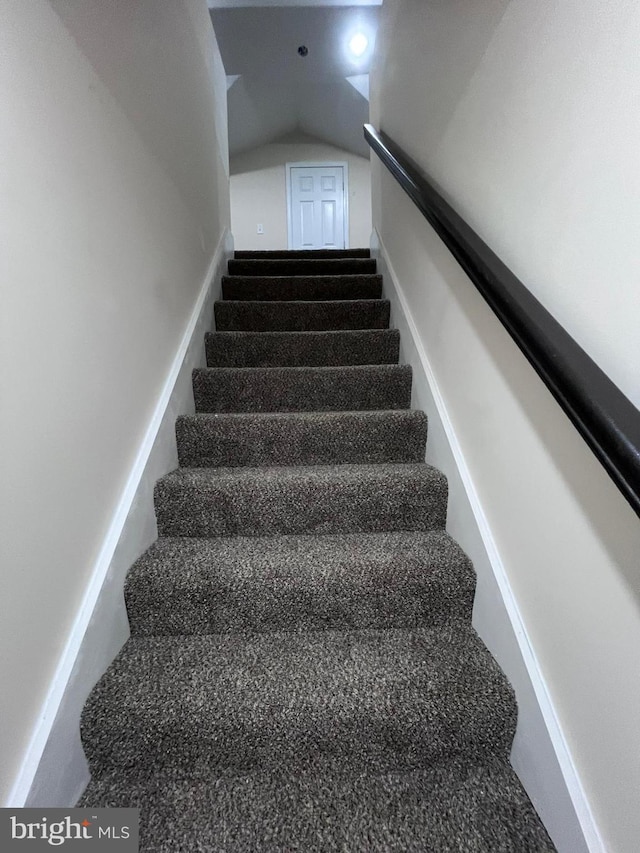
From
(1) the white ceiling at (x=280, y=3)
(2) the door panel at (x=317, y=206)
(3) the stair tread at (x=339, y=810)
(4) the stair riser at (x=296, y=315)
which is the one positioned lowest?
(3) the stair tread at (x=339, y=810)

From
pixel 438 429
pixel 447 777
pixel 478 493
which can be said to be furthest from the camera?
pixel 438 429

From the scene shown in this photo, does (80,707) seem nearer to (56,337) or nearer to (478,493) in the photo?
(56,337)

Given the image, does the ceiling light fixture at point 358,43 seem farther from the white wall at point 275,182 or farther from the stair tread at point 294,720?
the stair tread at point 294,720

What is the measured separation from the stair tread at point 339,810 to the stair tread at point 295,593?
0.29 meters

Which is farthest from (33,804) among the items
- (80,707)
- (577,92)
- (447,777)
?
(577,92)

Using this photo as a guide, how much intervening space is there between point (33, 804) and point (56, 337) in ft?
2.67

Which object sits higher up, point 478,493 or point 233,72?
point 233,72

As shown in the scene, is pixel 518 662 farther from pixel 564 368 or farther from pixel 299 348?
pixel 299 348

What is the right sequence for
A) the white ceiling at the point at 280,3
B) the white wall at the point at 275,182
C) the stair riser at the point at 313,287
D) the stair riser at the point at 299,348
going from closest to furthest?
1. the stair riser at the point at 299,348
2. the stair riser at the point at 313,287
3. the white ceiling at the point at 280,3
4. the white wall at the point at 275,182

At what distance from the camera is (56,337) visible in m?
0.82

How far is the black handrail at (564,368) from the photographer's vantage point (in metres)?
0.50

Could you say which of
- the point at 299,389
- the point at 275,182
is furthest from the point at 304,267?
the point at 275,182

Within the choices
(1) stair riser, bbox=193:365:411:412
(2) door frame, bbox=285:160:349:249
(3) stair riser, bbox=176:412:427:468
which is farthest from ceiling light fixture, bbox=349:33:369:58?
(3) stair riser, bbox=176:412:427:468

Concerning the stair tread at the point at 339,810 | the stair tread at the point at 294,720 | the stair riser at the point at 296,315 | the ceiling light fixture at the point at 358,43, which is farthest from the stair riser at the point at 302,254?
the stair tread at the point at 339,810
